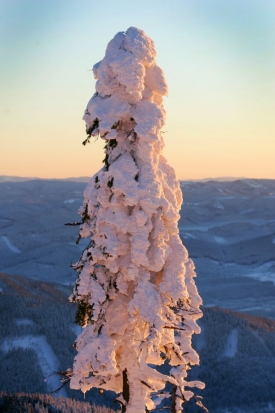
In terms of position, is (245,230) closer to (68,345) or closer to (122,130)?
(68,345)

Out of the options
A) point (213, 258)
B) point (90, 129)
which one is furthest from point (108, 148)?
point (213, 258)

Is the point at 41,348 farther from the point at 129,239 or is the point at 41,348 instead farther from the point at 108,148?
the point at 108,148

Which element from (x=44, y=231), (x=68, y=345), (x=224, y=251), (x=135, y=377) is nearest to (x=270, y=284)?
(x=224, y=251)

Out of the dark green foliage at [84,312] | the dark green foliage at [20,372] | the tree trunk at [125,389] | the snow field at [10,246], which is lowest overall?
the snow field at [10,246]

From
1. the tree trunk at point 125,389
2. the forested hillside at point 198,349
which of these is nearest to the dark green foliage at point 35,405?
the forested hillside at point 198,349

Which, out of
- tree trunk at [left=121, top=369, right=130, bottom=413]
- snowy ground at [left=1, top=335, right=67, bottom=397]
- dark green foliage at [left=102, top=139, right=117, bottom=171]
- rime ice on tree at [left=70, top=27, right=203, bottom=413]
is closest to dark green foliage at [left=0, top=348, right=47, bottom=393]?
snowy ground at [left=1, top=335, right=67, bottom=397]

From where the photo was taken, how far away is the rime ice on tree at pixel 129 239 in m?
12.4

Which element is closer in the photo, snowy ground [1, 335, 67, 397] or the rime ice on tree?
the rime ice on tree

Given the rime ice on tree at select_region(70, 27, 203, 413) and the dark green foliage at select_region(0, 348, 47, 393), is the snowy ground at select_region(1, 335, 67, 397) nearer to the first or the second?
the dark green foliage at select_region(0, 348, 47, 393)

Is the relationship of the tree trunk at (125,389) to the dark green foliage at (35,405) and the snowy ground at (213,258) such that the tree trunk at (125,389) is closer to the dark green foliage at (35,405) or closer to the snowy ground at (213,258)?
the dark green foliage at (35,405)

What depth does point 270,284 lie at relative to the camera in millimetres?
114688

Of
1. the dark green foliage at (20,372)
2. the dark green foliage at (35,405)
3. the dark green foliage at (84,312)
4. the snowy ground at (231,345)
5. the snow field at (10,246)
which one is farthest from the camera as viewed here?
the snow field at (10,246)

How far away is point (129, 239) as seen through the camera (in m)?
12.7

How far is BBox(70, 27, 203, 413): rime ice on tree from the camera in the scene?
12414 millimetres
